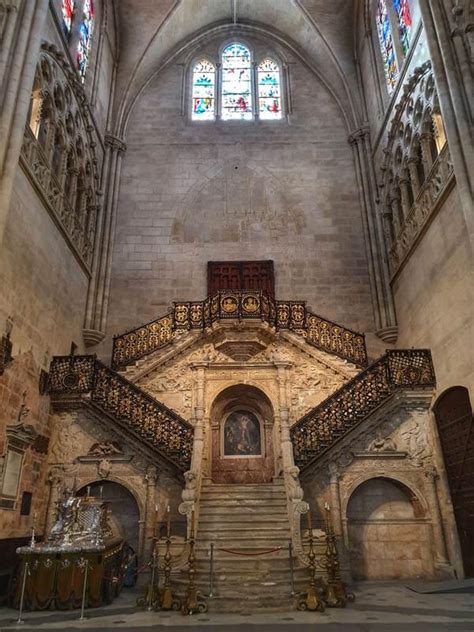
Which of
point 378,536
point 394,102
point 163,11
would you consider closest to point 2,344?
point 378,536

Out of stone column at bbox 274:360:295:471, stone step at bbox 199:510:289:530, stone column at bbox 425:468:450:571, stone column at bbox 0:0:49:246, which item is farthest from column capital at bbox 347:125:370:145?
stone step at bbox 199:510:289:530

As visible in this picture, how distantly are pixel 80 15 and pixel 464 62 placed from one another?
35.3ft

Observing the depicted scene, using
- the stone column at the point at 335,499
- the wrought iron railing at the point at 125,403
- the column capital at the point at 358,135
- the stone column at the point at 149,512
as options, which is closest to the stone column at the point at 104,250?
the wrought iron railing at the point at 125,403

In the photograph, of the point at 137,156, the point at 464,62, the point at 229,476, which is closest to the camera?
the point at 464,62

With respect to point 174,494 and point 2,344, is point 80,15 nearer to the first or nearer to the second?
point 2,344

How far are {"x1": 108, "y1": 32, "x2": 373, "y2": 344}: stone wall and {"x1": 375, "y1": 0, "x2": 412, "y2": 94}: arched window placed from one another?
2.82m

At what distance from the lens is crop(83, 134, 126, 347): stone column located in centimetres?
1398

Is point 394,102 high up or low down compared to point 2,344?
up

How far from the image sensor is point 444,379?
1024 cm

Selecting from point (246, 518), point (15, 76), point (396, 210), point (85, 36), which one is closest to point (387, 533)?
point (246, 518)

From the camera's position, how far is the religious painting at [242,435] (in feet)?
40.0

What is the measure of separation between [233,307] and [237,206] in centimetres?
520

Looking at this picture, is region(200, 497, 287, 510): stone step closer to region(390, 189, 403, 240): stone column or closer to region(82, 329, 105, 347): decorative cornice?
region(82, 329, 105, 347): decorative cornice

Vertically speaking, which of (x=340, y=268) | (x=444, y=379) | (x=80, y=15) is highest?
(x=80, y=15)
